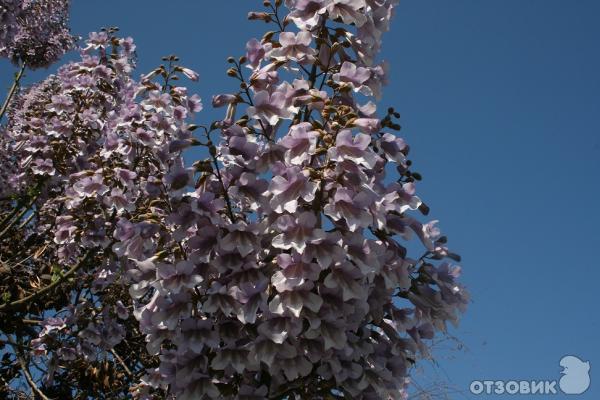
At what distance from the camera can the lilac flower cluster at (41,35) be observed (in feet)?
28.1

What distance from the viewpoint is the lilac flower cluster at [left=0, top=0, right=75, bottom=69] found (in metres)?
8.57

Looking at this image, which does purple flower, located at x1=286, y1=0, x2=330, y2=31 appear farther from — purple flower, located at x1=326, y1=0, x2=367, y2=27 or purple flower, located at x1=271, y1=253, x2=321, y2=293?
purple flower, located at x1=271, y1=253, x2=321, y2=293

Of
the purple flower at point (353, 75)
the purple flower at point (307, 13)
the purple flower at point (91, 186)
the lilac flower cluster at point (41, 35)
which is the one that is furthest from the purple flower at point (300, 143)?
the lilac flower cluster at point (41, 35)

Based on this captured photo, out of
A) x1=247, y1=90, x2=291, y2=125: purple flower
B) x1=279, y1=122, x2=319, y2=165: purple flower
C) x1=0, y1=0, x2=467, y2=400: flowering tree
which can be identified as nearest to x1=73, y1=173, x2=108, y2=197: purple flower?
x1=0, y1=0, x2=467, y2=400: flowering tree

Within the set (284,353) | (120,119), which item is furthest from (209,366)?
(120,119)

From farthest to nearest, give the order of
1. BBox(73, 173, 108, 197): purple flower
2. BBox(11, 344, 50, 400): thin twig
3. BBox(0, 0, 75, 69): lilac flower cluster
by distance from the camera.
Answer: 1. BBox(0, 0, 75, 69): lilac flower cluster
2. BBox(11, 344, 50, 400): thin twig
3. BBox(73, 173, 108, 197): purple flower

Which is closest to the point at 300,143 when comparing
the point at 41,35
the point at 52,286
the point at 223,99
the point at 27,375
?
the point at 223,99

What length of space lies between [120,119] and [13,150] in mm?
2703

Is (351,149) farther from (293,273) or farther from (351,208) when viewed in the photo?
(293,273)

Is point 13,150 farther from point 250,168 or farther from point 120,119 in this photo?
point 250,168

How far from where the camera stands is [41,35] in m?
8.90

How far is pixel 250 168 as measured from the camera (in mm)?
3393

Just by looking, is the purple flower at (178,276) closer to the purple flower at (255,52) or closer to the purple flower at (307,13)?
the purple flower at (255,52)

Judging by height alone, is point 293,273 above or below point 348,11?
below
